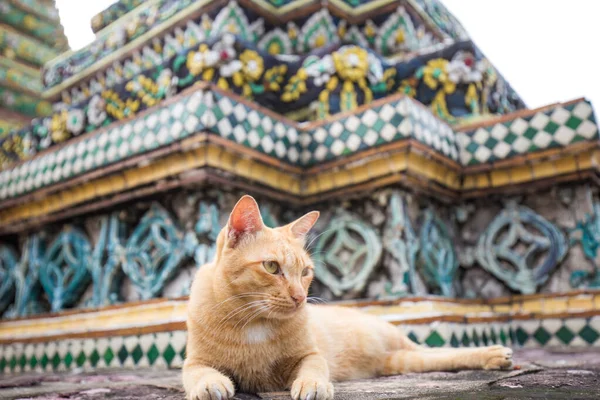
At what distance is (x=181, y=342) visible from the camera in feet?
7.77

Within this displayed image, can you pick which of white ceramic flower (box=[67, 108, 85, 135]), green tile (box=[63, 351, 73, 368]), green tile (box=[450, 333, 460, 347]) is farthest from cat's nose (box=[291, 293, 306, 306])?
white ceramic flower (box=[67, 108, 85, 135])

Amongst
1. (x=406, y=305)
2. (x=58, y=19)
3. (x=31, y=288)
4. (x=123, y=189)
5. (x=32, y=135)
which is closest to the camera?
(x=406, y=305)

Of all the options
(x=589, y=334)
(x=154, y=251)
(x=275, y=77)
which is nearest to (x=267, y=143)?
(x=154, y=251)

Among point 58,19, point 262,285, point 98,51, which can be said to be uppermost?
point 58,19

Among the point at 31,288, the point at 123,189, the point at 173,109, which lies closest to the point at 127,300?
the point at 123,189

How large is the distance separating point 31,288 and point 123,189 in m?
1.18

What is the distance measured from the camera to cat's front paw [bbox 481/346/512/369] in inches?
66.7

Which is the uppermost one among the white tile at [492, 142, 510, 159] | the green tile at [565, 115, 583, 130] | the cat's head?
the green tile at [565, 115, 583, 130]

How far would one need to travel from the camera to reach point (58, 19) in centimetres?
816

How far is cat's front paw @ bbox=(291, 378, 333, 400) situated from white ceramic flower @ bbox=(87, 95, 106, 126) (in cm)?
330

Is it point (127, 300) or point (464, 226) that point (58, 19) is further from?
point (464, 226)

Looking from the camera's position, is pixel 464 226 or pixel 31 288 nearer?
pixel 464 226

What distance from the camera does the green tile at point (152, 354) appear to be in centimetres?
243

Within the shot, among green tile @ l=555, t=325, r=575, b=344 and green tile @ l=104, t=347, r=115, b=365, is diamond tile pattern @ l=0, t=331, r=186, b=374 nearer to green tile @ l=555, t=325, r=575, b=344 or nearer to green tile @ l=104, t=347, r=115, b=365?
green tile @ l=104, t=347, r=115, b=365
